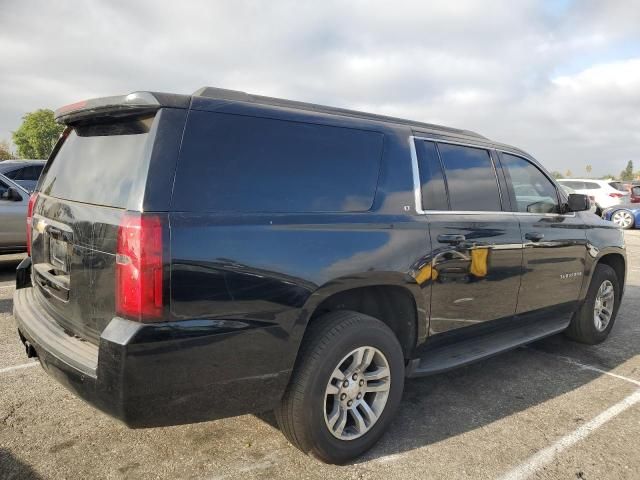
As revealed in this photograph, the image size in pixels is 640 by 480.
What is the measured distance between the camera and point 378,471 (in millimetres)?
2633

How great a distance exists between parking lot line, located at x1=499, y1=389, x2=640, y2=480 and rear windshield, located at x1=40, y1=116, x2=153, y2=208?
246 cm

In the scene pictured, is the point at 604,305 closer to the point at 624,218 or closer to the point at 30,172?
the point at 30,172

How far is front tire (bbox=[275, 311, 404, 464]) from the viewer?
2.49 metres

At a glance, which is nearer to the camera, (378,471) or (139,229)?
(139,229)

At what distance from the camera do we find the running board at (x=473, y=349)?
3.12 metres

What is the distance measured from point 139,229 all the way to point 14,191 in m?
6.58

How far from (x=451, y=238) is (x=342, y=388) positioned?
1189 mm

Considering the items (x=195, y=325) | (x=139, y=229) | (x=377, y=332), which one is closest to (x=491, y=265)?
(x=377, y=332)

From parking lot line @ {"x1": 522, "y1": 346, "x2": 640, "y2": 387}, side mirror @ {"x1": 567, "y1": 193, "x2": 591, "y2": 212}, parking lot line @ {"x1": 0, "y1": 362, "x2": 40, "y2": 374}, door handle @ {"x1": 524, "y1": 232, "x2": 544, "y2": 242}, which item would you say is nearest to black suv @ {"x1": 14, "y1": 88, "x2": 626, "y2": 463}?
door handle @ {"x1": 524, "y1": 232, "x2": 544, "y2": 242}

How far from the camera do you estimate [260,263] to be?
2.26 metres

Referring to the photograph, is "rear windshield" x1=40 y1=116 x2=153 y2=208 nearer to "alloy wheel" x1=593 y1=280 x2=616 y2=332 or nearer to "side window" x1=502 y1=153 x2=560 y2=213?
"side window" x1=502 y1=153 x2=560 y2=213

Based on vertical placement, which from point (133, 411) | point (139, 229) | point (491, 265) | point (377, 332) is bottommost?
point (133, 411)

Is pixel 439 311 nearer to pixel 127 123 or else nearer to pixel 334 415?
pixel 334 415

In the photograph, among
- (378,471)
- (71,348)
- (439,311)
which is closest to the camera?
(71,348)
